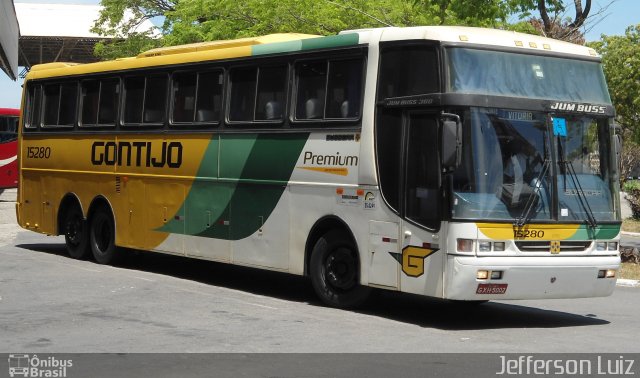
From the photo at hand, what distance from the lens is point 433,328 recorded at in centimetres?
1206

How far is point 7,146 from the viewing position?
42.9 metres

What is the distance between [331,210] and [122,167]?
5376 mm

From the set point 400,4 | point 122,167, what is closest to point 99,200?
point 122,167

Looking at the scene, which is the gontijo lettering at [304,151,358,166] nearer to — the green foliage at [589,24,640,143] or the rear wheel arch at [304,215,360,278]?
the rear wheel arch at [304,215,360,278]

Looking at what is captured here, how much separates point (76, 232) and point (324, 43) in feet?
24.3

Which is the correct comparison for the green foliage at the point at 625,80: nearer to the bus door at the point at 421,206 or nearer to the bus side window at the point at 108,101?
Result: the bus side window at the point at 108,101

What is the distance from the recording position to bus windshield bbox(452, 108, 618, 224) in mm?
11789

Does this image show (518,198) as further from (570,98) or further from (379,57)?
(379,57)

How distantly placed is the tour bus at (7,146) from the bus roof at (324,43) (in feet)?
79.8

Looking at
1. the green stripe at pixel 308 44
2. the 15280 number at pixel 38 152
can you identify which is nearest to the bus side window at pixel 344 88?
the green stripe at pixel 308 44

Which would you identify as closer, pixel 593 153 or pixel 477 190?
pixel 477 190

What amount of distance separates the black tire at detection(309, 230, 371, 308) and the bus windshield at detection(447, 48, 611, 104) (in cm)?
251

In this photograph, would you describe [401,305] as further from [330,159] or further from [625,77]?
[625,77]

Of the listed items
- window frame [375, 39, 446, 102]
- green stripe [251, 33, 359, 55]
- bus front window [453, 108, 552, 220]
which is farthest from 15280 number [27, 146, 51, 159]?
bus front window [453, 108, 552, 220]
